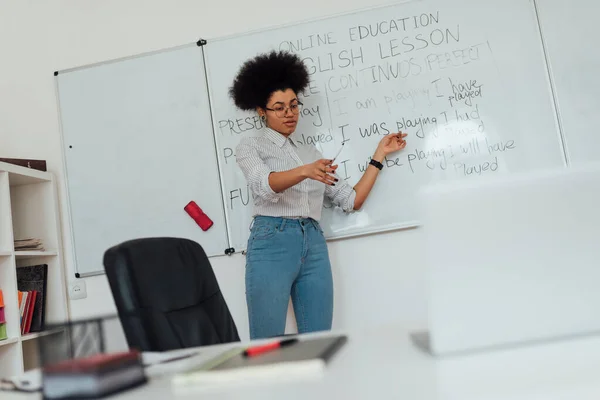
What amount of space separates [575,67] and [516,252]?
7.33 feet

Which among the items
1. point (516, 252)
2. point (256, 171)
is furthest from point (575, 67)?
point (516, 252)

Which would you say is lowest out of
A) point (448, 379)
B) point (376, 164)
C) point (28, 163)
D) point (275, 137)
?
point (448, 379)

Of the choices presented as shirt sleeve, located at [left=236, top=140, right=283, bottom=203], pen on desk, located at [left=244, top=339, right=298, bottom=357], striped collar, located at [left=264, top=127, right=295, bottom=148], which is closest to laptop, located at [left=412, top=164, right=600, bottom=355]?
pen on desk, located at [left=244, top=339, right=298, bottom=357]

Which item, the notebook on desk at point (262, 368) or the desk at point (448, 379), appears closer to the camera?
the desk at point (448, 379)

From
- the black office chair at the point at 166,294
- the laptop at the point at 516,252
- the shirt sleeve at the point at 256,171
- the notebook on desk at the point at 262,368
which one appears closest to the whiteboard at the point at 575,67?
the shirt sleeve at the point at 256,171

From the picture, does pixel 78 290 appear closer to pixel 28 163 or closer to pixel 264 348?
pixel 28 163

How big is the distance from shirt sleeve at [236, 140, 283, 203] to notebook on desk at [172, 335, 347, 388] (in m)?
1.46

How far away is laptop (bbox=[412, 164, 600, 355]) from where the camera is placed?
2.64ft

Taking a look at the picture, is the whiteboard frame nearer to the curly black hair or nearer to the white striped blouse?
the white striped blouse

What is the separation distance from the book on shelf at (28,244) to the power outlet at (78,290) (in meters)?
0.25

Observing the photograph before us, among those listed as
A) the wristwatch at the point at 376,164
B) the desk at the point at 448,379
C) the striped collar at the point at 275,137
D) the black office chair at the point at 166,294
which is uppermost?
the striped collar at the point at 275,137

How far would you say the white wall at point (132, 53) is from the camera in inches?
111

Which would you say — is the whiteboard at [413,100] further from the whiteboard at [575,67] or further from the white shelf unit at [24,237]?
the white shelf unit at [24,237]

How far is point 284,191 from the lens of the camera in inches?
100
